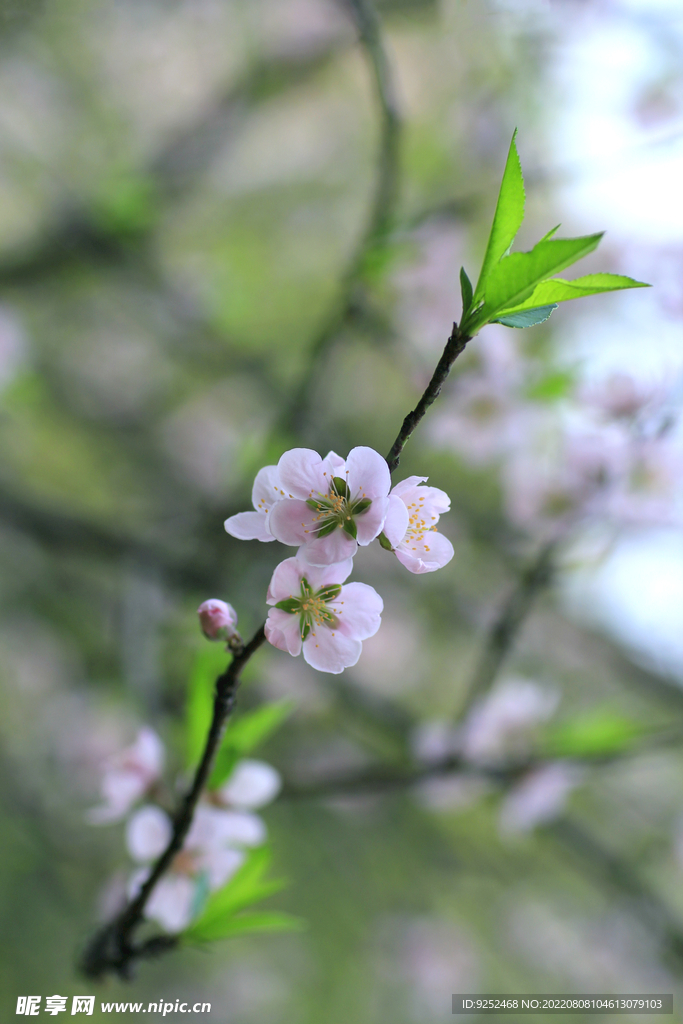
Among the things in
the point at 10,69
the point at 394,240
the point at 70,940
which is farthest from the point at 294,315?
the point at 70,940

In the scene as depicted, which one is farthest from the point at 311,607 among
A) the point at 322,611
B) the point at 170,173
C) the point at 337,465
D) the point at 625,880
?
the point at 170,173

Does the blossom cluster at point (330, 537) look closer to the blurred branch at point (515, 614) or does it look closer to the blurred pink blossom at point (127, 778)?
the blurred pink blossom at point (127, 778)

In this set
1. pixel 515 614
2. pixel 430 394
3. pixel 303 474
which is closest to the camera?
pixel 430 394

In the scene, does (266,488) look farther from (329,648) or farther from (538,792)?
(538,792)

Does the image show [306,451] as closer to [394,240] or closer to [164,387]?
[394,240]

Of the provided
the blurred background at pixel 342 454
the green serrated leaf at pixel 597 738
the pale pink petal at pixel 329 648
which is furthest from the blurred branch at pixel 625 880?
the pale pink petal at pixel 329 648

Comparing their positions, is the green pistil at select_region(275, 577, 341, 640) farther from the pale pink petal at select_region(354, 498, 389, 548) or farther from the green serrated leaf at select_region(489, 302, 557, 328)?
the green serrated leaf at select_region(489, 302, 557, 328)
